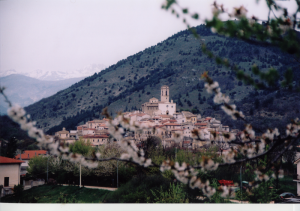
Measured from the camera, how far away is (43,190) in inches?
353

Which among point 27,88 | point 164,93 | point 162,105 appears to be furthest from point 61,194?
point 162,105

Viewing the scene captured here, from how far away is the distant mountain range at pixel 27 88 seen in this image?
7.31m

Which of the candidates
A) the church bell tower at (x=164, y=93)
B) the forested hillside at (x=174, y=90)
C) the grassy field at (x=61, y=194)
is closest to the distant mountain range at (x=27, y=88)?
the forested hillside at (x=174, y=90)

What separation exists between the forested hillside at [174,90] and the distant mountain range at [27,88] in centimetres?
29

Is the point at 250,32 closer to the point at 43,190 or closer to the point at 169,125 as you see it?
the point at 43,190

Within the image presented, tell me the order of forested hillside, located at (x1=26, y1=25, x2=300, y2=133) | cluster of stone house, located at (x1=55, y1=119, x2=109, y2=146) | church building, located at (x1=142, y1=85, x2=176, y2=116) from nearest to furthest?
forested hillside, located at (x1=26, y1=25, x2=300, y2=133) → cluster of stone house, located at (x1=55, y1=119, x2=109, y2=146) → church building, located at (x1=142, y1=85, x2=176, y2=116)

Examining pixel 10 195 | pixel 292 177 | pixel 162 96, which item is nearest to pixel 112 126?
pixel 10 195

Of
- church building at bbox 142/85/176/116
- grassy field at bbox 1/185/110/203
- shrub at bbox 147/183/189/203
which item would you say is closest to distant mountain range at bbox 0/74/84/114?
grassy field at bbox 1/185/110/203

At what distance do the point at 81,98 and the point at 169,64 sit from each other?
4723mm

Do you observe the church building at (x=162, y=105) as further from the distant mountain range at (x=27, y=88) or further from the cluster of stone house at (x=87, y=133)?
the distant mountain range at (x=27, y=88)

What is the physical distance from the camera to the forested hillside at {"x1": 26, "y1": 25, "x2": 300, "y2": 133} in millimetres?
9703

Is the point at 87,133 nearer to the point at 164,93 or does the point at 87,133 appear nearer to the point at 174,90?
the point at 164,93

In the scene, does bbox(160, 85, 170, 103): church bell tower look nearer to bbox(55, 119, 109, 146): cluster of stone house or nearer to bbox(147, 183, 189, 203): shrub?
bbox(55, 119, 109, 146): cluster of stone house

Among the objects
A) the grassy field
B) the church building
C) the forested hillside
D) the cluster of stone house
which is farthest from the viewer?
the church building
